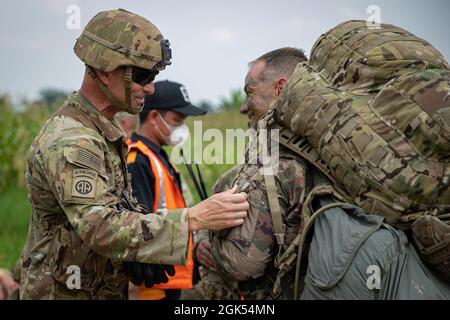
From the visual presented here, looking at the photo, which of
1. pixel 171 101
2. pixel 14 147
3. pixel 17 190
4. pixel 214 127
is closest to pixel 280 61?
pixel 171 101

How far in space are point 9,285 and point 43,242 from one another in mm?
875

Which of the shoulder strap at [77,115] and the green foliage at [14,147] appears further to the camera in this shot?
the green foliage at [14,147]

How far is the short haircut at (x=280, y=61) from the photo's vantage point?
11.4ft

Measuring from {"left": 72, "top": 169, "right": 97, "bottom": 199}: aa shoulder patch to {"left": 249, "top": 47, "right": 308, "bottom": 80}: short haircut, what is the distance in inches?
44.3

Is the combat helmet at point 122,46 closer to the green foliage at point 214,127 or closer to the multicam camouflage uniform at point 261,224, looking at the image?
the multicam camouflage uniform at point 261,224

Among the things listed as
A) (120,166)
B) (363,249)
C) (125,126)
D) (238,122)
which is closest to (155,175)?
(120,166)

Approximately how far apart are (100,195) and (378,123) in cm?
134

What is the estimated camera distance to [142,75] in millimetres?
3309

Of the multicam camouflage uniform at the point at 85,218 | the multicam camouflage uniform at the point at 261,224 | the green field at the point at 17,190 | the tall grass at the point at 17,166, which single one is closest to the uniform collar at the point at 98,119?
the multicam camouflage uniform at the point at 85,218

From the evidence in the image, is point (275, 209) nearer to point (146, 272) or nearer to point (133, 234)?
point (133, 234)

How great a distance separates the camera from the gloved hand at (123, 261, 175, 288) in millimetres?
3234

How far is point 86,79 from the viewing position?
3.43 metres

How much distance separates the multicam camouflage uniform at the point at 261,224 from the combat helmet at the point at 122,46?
2.73 ft

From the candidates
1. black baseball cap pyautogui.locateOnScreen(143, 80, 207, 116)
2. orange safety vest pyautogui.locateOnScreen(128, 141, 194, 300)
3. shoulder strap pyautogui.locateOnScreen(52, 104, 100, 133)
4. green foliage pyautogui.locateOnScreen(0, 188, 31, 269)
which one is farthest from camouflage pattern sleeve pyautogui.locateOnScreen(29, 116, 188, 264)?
green foliage pyautogui.locateOnScreen(0, 188, 31, 269)
